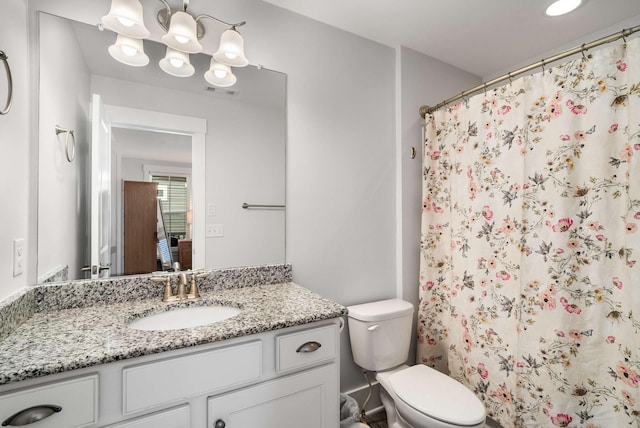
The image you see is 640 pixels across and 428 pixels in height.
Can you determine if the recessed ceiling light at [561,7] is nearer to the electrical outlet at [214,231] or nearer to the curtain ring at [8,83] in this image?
the electrical outlet at [214,231]

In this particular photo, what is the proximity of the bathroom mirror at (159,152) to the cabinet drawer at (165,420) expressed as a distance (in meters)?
0.67

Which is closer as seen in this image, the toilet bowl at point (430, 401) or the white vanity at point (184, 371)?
the white vanity at point (184, 371)

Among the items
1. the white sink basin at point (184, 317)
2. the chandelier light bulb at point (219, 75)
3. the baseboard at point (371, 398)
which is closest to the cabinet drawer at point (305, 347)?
the white sink basin at point (184, 317)

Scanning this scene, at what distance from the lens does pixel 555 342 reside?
1299mm

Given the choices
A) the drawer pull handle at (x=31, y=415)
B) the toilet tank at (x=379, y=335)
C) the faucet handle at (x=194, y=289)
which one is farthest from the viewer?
the toilet tank at (x=379, y=335)

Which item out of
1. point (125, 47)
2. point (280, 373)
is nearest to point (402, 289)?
point (280, 373)

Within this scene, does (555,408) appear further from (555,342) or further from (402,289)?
(402,289)

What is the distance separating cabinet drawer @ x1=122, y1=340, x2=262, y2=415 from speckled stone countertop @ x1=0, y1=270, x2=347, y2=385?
0.06 m

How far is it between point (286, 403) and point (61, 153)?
52.0 inches

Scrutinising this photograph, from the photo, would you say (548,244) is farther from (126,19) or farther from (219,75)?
(126,19)

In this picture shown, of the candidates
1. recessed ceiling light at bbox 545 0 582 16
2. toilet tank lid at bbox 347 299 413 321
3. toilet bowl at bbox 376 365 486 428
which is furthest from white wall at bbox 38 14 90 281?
recessed ceiling light at bbox 545 0 582 16

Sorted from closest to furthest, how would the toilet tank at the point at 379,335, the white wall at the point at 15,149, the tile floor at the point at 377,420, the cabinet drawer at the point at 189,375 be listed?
the cabinet drawer at the point at 189,375 → the white wall at the point at 15,149 → the toilet tank at the point at 379,335 → the tile floor at the point at 377,420

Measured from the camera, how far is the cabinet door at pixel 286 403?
3.08 feet

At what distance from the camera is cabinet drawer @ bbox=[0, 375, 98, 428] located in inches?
27.0
